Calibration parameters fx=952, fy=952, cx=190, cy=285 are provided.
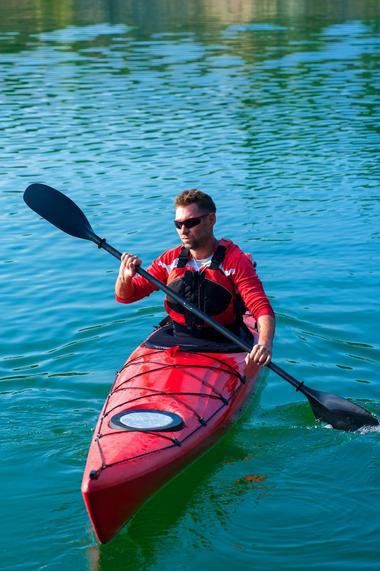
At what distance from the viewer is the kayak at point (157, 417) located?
18.5ft

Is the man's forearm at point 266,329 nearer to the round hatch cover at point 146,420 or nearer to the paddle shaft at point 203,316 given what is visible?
the paddle shaft at point 203,316

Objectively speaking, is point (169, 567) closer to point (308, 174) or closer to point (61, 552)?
point (61, 552)

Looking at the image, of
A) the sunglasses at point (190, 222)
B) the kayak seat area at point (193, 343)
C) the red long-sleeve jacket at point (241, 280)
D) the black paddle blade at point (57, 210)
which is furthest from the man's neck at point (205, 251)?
the black paddle blade at point (57, 210)

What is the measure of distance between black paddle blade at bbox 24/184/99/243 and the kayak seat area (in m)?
1.18

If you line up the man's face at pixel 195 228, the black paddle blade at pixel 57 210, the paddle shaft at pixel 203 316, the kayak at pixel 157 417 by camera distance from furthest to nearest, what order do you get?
the black paddle blade at pixel 57 210 < the paddle shaft at pixel 203 316 < the man's face at pixel 195 228 < the kayak at pixel 157 417

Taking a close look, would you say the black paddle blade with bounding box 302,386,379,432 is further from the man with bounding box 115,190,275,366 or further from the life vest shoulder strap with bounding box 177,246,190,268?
the life vest shoulder strap with bounding box 177,246,190,268

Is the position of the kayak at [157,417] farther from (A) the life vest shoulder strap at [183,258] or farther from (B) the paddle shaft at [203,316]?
(A) the life vest shoulder strap at [183,258]

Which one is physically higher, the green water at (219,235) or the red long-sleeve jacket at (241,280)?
the red long-sleeve jacket at (241,280)

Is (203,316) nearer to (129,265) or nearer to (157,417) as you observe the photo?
(129,265)

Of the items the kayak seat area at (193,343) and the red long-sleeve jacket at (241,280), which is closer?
the red long-sleeve jacket at (241,280)

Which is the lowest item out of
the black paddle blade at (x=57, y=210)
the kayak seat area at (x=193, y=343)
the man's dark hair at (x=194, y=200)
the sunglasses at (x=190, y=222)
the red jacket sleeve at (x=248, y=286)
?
the kayak seat area at (x=193, y=343)

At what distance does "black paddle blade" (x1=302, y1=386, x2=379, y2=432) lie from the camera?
22.9 feet

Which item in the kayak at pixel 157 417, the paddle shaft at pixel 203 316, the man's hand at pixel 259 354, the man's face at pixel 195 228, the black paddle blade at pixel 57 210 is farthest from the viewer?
the black paddle blade at pixel 57 210

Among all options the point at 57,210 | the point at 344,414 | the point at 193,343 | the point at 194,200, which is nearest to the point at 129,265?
the point at 194,200
